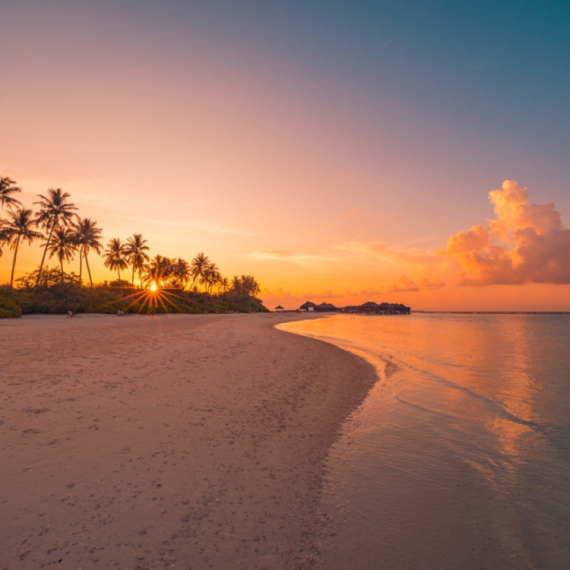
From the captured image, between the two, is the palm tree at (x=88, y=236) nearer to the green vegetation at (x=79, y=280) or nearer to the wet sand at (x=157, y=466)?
the green vegetation at (x=79, y=280)

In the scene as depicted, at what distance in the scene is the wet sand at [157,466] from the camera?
3.83m

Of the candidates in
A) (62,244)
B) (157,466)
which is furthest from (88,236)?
(157,466)

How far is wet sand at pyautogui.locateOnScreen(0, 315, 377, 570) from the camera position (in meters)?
3.83

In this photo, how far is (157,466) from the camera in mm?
5602

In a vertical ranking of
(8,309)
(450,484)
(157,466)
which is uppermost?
(8,309)

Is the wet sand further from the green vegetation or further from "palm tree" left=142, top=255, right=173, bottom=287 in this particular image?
"palm tree" left=142, top=255, right=173, bottom=287

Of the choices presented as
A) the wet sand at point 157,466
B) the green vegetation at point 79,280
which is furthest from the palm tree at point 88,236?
the wet sand at point 157,466

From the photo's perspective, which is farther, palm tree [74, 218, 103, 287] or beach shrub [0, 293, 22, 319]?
palm tree [74, 218, 103, 287]

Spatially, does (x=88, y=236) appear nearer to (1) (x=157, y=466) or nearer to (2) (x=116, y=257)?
(2) (x=116, y=257)

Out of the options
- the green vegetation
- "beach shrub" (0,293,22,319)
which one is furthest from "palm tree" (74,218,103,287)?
"beach shrub" (0,293,22,319)

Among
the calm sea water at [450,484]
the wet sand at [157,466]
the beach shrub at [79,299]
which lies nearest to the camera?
the wet sand at [157,466]

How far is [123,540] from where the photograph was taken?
153 inches

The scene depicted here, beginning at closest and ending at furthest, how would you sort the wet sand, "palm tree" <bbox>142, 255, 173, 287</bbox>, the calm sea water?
the wet sand, the calm sea water, "palm tree" <bbox>142, 255, 173, 287</bbox>

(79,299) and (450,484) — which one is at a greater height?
(79,299)
